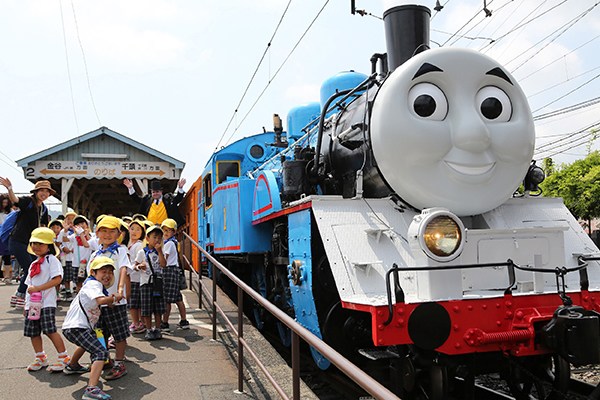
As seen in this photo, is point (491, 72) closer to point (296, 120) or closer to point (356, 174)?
point (356, 174)

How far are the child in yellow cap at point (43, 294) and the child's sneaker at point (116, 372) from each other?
0.41 meters

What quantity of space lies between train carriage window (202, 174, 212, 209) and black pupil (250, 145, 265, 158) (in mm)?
837

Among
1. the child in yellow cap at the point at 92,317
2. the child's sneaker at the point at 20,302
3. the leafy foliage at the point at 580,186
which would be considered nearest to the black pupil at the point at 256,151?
the child's sneaker at the point at 20,302

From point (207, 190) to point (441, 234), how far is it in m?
6.51

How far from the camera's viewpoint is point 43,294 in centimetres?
440

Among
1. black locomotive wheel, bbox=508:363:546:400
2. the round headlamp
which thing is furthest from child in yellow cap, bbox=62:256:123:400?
black locomotive wheel, bbox=508:363:546:400

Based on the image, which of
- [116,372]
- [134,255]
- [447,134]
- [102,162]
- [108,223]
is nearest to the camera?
[447,134]

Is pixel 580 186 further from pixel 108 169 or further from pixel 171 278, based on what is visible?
pixel 171 278

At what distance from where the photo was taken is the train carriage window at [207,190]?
9055 mm

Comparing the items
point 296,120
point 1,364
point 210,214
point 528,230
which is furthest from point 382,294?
point 210,214

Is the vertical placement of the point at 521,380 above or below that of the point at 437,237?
below

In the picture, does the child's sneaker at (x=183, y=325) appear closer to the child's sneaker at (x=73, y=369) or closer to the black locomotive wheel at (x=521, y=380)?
the child's sneaker at (x=73, y=369)

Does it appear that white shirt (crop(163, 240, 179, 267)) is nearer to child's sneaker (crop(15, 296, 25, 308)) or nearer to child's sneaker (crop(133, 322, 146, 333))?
child's sneaker (crop(133, 322, 146, 333))

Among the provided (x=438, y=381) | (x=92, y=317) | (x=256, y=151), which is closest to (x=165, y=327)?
(x=92, y=317)
